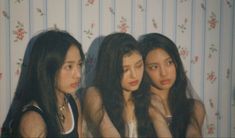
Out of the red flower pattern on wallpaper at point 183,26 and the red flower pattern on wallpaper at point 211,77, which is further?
the red flower pattern on wallpaper at point 211,77

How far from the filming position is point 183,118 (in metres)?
1.75

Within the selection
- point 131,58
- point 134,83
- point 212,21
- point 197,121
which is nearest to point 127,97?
point 134,83

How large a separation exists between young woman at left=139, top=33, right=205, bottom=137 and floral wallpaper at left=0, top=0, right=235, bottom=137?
0.28 ft

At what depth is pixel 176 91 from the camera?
69.7 inches

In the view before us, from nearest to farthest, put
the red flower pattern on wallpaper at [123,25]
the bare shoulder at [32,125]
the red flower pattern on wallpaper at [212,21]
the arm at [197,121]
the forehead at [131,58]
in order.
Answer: the bare shoulder at [32,125] < the forehead at [131,58] < the red flower pattern on wallpaper at [123,25] < the arm at [197,121] < the red flower pattern on wallpaper at [212,21]

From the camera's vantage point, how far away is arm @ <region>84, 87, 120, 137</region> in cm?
156

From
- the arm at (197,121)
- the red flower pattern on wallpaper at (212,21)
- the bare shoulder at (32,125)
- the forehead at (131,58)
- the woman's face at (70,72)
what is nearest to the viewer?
the bare shoulder at (32,125)

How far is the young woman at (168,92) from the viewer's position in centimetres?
168

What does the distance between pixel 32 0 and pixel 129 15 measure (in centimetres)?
47

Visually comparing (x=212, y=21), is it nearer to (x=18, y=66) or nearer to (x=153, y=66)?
(x=153, y=66)

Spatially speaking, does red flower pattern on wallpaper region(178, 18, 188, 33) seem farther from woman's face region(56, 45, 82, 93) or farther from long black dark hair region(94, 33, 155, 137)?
woman's face region(56, 45, 82, 93)

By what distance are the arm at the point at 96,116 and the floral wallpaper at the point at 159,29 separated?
146 millimetres

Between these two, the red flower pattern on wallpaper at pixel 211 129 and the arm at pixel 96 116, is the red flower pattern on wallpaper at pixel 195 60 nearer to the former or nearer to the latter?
the red flower pattern on wallpaper at pixel 211 129

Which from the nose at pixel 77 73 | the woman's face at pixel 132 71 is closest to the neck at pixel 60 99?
the nose at pixel 77 73
